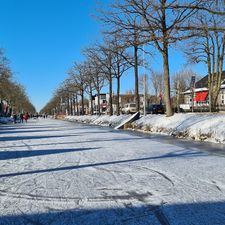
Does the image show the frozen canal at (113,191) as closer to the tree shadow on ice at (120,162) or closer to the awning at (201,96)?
the tree shadow on ice at (120,162)

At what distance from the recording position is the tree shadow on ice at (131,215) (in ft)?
14.3

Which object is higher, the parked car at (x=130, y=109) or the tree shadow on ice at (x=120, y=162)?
the parked car at (x=130, y=109)

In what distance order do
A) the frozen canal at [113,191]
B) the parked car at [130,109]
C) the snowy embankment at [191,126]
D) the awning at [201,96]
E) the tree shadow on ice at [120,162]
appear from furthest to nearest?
the awning at [201,96] < the parked car at [130,109] < the snowy embankment at [191,126] < the tree shadow on ice at [120,162] < the frozen canal at [113,191]

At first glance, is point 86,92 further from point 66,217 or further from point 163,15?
point 66,217

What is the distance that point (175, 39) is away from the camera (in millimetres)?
19297

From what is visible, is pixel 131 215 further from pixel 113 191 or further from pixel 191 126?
pixel 191 126

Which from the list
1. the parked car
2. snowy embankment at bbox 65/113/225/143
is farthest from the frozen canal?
the parked car

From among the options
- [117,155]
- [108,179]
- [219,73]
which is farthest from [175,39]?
[219,73]

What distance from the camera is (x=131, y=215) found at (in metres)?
4.59

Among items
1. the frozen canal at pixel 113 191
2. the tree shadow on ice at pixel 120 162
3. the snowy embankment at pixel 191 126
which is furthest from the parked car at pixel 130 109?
the frozen canal at pixel 113 191

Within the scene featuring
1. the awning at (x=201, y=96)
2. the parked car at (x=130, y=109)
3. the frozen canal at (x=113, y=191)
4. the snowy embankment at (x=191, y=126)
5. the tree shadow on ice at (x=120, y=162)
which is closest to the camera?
the frozen canal at (x=113, y=191)

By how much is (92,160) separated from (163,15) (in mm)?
15965

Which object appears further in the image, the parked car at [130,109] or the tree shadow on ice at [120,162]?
the parked car at [130,109]

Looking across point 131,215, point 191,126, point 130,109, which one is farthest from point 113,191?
point 130,109
